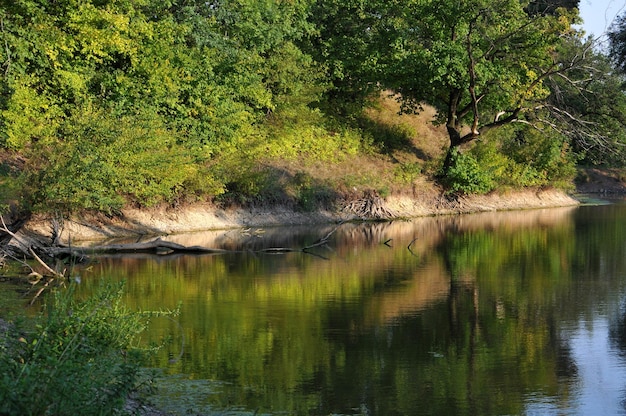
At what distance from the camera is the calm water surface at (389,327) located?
11.0 metres

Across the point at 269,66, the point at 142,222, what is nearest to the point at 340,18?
the point at 269,66

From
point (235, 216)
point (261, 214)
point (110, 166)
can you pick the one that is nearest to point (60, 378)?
point (110, 166)

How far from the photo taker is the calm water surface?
11.0m

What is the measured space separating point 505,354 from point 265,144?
2563 centimetres

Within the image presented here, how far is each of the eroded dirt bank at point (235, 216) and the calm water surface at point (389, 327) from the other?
2025 mm

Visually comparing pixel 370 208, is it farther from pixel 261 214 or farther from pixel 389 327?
pixel 389 327

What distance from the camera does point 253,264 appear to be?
23312 mm

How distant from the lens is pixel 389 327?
15273 millimetres

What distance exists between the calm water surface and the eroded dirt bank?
2025 millimetres

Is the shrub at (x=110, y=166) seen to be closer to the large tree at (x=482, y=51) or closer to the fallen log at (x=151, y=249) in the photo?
the fallen log at (x=151, y=249)

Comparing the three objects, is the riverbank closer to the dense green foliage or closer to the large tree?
the large tree

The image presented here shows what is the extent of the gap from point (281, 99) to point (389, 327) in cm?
2602

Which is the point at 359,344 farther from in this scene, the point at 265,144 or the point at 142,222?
the point at 265,144

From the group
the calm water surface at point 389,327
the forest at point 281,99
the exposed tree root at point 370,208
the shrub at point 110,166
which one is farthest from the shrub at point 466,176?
the shrub at point 110,166
